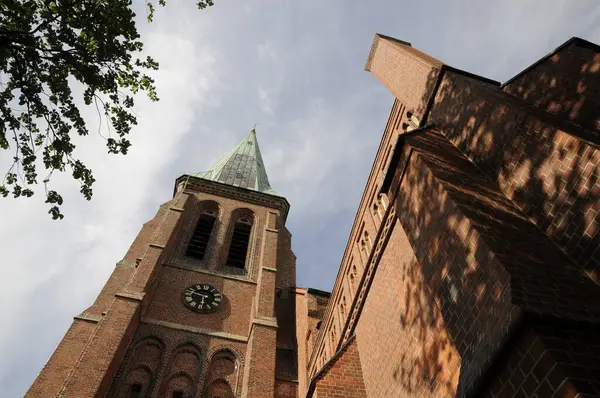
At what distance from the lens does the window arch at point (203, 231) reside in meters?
18.6

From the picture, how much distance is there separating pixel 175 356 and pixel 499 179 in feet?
39.3

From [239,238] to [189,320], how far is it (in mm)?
6713

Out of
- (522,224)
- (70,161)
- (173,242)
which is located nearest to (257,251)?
(173,242)

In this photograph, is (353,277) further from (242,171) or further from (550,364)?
(242,171)

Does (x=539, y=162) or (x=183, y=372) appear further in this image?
(x=183, y=372)

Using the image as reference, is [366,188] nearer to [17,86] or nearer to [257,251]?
[17,86]

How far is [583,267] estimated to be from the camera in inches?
123

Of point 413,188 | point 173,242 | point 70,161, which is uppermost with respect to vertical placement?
point 173,242

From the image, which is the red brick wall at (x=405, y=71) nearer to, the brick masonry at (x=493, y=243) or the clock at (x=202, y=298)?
the brick masonry at (x=493, y=243)

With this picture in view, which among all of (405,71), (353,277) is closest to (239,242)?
(353,277)

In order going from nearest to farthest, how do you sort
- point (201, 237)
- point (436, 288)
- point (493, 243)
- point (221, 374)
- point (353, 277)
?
point (493, 243)
point (436, 288)
point (353, 277)
point (221, 374)
point (201, 237)

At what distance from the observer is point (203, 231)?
20.3 meters

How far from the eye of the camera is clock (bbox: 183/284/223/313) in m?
15.0

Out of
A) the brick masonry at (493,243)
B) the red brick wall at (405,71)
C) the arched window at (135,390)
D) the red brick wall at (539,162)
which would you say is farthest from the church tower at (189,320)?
the red brick wall at (539,162)
